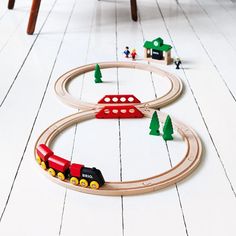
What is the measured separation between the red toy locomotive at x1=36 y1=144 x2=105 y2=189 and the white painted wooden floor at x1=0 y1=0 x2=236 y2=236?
3cm

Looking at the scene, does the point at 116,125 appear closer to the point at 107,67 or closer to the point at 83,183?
the point at 83,183

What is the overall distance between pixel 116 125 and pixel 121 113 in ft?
0.17

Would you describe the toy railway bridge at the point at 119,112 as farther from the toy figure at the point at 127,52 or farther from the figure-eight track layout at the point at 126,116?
the toy figure at the point at 127,52

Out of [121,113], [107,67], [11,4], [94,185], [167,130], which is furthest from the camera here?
[11,4]

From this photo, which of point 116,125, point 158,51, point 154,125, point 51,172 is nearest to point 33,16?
point 158,51

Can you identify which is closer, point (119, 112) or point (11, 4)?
point (119, 112)

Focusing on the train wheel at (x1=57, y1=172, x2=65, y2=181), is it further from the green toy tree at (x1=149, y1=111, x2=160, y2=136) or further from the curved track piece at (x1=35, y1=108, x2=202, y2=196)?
the green toy tree at (x1=149, y1=111, x2=160, y2=136)

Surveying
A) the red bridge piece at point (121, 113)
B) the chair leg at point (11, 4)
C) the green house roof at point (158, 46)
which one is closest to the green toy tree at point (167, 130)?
the red bridge piece at point (121, 113)

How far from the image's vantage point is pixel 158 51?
1.75 m

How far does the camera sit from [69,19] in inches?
91.0

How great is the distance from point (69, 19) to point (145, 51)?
709 mm

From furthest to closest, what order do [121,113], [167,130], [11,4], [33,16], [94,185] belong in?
1. [11,4]
2. [33,16]
3. [121,113]
4. [167,130]
5. [94,185]

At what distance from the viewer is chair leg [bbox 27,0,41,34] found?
2.00m

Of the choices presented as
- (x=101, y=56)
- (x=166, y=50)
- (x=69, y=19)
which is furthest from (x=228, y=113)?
(x=69, y=19)
